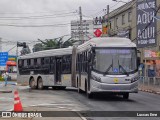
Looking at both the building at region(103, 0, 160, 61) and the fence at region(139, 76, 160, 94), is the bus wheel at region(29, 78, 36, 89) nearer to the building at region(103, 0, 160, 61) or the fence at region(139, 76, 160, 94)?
the fence at region(139, 76, 160, 94)

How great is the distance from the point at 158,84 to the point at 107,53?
54.3 feet

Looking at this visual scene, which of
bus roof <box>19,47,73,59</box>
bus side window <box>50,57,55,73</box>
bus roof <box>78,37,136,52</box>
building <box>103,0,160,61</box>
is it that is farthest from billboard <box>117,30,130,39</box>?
bus roof <box>78,37,136,52</box>

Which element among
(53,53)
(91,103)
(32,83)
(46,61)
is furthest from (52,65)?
(91,103)

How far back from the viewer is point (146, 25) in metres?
51.7

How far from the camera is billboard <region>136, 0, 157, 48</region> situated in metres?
50.5

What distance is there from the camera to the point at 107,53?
2338 centimetres

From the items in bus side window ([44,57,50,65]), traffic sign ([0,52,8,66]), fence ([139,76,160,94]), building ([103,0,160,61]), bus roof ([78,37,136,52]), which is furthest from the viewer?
building ([103,0,160,61])

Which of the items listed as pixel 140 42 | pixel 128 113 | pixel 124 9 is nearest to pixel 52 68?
pixel 128 113

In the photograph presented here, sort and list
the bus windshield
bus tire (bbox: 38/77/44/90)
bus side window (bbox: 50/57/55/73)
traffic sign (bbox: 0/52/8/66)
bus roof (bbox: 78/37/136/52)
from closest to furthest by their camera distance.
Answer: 1. the bus windshield
2. bus roof (bbox: 78/37/136/52)
3. bus side window (bbox: 50/57/55/73)
4. bus tire (bbox: 38/77/44/90)
5. traffic sign (bbox: 0/52/8/66)

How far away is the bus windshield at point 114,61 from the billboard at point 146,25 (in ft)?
86.1

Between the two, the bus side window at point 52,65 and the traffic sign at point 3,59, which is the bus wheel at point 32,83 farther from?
the traffic sign at point 3,59

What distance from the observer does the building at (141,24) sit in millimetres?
50000

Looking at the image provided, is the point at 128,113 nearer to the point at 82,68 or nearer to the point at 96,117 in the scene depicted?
the point at 96,117

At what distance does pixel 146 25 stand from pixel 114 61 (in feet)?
96.3
